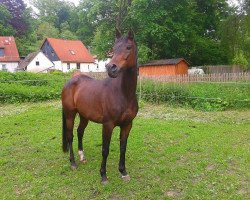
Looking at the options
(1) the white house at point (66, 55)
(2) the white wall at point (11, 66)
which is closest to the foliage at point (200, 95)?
(1) the white house at point (66, 55)

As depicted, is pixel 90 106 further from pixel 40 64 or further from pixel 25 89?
pixel 40 64

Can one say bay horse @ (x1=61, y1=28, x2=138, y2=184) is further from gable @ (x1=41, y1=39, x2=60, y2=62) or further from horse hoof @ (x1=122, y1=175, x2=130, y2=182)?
gable @ (x1=41, y1=39, x2=60, y2=62)

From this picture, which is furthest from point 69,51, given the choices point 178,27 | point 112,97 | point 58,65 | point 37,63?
point 112,97

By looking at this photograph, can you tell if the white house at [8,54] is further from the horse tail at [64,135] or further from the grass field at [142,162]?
the horse tail at [64,135]

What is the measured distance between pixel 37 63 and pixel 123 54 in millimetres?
37689

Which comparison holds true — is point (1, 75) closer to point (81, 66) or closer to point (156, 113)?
point (156, 113)

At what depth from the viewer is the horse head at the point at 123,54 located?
3.62m

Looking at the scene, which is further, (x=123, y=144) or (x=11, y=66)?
(x=11, y=66)

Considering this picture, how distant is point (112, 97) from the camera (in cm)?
411

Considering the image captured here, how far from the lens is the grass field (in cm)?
417

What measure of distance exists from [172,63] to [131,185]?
62.3ft

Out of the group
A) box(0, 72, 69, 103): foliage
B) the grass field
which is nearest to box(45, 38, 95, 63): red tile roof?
box(0, 72, 69, 103): foliage

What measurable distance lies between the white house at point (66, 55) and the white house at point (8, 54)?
4.96 meters

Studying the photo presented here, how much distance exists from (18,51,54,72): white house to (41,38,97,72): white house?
A: 1.73 meters
